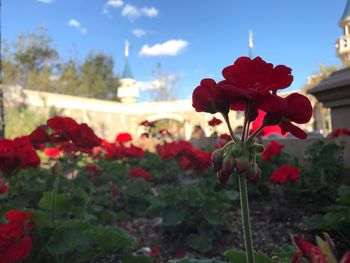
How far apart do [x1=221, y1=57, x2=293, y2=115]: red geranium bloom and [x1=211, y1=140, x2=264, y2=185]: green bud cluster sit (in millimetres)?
76

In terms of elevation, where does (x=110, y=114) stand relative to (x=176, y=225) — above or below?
above

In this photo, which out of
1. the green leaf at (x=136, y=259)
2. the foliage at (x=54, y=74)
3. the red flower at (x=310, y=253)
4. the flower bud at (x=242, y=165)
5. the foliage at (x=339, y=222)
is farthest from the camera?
the foliage at (x=54, y=74)

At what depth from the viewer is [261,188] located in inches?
139

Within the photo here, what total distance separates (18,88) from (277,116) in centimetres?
2227

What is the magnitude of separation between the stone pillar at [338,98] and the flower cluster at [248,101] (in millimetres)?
2877

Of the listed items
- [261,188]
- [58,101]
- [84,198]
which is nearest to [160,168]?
[261,188]

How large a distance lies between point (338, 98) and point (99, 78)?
122 ft

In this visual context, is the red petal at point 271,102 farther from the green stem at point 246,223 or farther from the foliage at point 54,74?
the foliage at point 54,74

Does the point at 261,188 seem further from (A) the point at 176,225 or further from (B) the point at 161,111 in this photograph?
(B) the point at 161,111

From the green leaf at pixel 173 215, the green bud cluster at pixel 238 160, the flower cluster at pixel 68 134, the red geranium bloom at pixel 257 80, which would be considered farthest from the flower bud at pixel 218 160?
the green leaf at pixel 173 215

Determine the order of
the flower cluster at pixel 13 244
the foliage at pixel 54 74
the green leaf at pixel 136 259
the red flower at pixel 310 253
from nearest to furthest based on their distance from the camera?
1. the red flower at pixel 310 253
2. the flower cluster at pixel 13 244
3. the green leaf at pixel 136 259
4. the foliage at pixel 54 74

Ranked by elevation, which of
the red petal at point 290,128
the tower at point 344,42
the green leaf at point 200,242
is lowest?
the green leaf at point 200,242

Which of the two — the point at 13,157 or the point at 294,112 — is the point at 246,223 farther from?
the point at 13,157

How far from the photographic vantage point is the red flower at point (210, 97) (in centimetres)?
86
